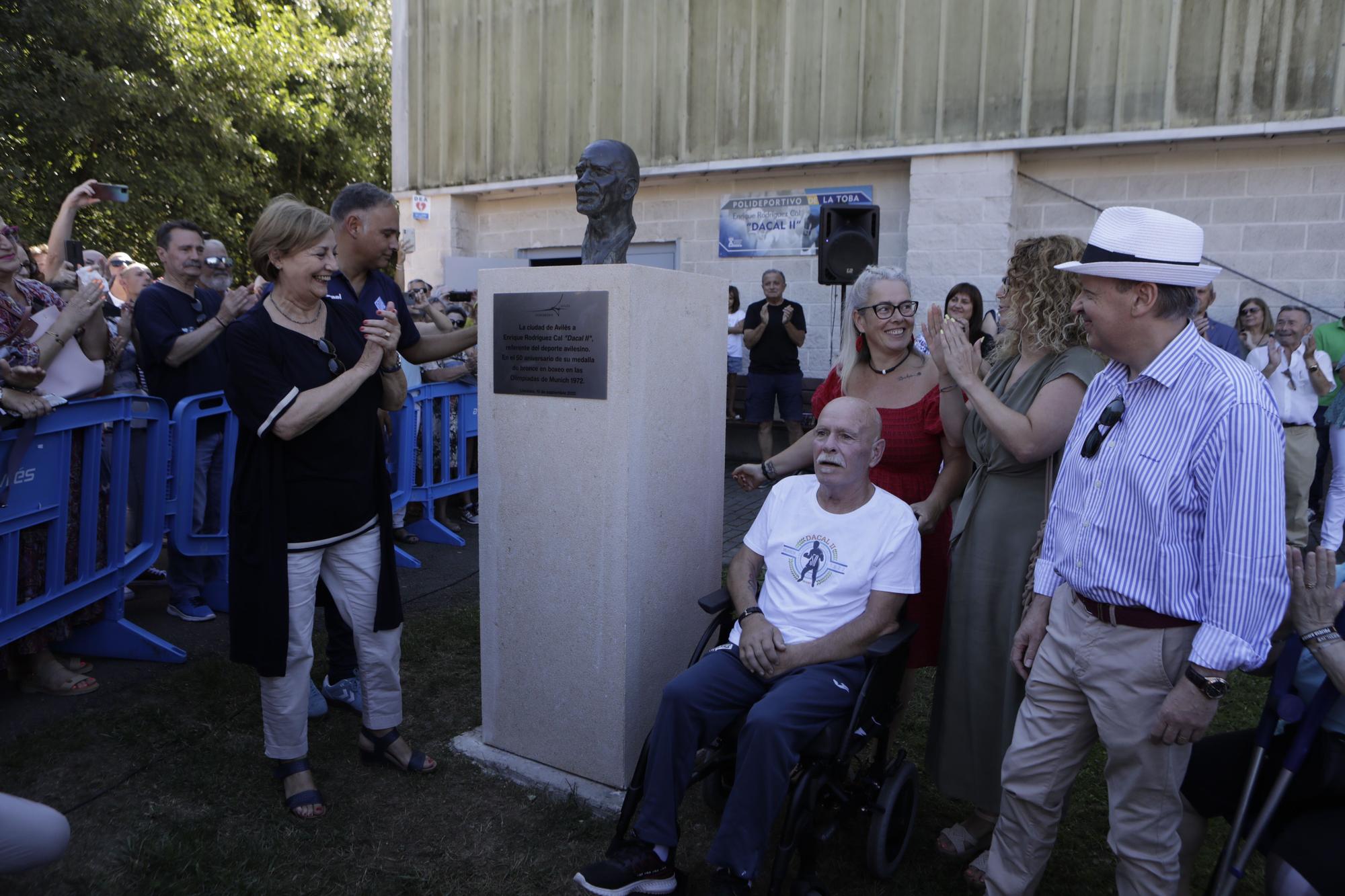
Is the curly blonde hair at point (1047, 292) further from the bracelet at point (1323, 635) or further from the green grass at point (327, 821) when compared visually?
the green grass at point (327, 821)

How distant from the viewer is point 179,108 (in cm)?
1477

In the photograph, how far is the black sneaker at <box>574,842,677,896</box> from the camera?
8.90 ft

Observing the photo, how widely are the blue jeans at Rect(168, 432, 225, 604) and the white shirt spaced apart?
7274 millimetres

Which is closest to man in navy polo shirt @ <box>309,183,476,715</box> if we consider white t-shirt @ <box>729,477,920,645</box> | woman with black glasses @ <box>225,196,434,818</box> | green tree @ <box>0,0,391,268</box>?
woman with black glasses @ <box>225,196,434,818</box>

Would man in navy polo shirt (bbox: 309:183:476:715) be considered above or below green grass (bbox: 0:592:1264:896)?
above

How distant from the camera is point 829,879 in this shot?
3002 mm

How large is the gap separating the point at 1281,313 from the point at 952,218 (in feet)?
10.3

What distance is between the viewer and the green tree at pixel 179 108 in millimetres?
13155

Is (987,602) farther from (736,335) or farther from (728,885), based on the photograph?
(736,335)

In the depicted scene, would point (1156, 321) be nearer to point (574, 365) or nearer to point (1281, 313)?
point (574, 365)

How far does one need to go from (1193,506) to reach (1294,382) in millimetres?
6662

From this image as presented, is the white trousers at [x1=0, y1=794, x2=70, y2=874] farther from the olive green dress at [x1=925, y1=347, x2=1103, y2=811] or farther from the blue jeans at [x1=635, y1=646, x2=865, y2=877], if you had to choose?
the olive green dress at [x1=925, y1=347, x2=1103, y2=811]

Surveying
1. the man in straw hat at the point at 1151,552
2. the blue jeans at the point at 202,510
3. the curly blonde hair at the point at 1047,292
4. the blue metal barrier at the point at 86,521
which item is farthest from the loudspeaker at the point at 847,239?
the man in straw hat at the point at 1151,552

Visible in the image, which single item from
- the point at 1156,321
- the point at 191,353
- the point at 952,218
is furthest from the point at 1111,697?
the point at 952,218
